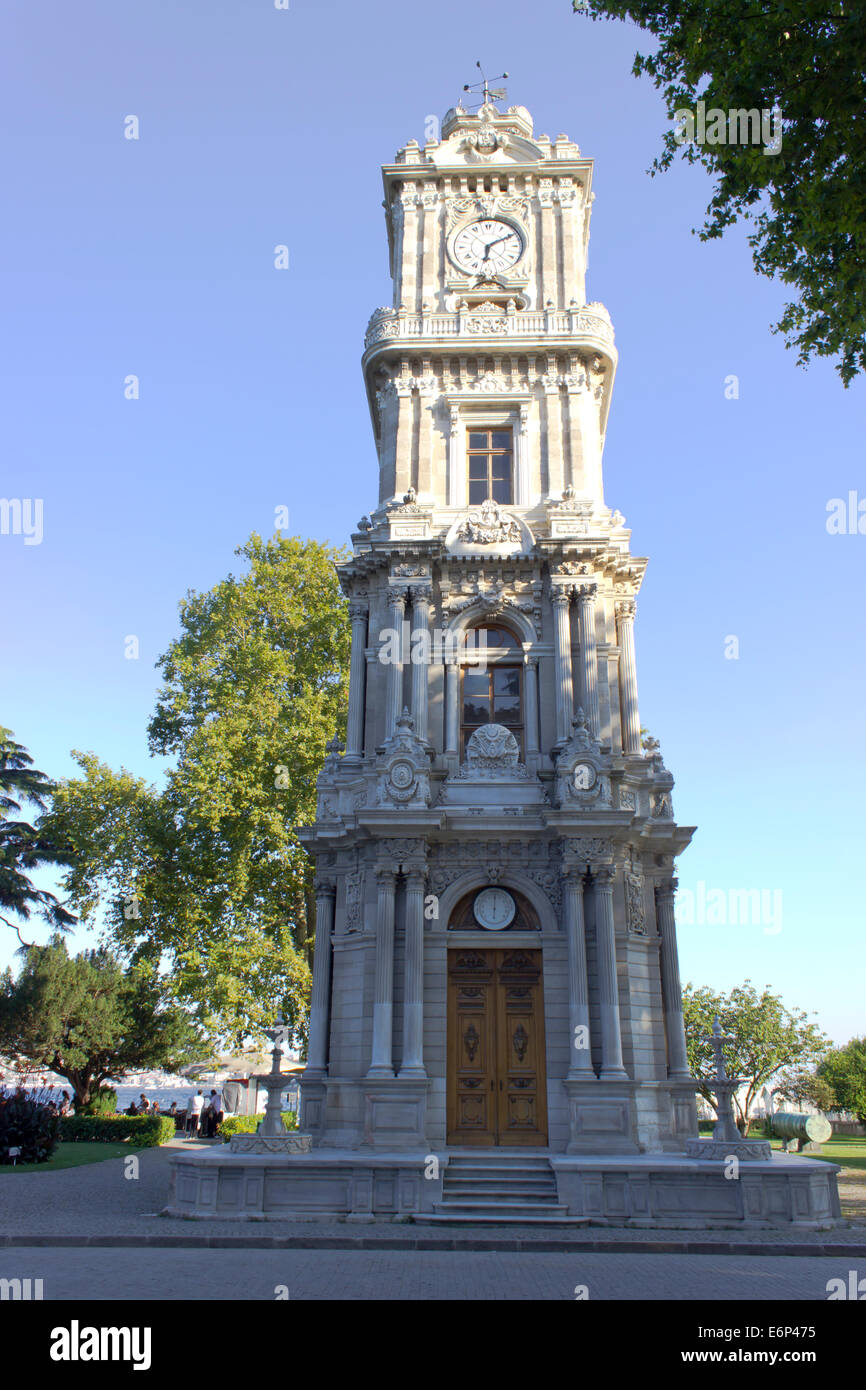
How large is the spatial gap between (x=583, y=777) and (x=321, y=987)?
7.39 metres

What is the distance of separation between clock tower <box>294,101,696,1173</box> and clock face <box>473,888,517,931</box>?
0.05 m

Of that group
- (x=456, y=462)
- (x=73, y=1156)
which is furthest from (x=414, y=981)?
(x=73, y=1156)

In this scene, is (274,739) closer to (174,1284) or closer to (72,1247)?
(72,1247)

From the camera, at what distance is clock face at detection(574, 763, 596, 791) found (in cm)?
2031

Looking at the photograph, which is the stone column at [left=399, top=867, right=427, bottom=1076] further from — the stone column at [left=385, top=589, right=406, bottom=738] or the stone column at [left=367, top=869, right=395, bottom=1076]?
the stone column at [left=385, top=589, right=406, bottom=738]

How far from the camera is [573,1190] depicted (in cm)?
1650

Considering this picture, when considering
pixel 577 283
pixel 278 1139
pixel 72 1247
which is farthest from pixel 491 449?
pixel 72 1247

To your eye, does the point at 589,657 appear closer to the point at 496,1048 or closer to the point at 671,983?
the point at 671,983

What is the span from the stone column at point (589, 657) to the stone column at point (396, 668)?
13.1ft

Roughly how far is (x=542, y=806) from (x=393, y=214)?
57.3 ft

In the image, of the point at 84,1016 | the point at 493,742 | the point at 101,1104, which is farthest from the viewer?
the point at 101,1104

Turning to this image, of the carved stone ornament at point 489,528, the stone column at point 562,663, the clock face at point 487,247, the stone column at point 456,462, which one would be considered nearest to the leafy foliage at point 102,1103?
the stone column at point 562,663

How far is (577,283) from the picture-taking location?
26.3m

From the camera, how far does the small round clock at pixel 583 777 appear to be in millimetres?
20312
